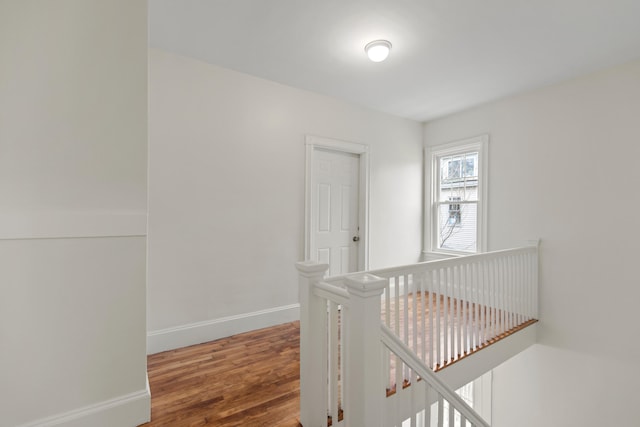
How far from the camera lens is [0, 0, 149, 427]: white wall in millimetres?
1426

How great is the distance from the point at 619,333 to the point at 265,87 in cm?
428

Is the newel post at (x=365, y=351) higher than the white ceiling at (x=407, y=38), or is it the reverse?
the white ceiling at (x=407, y=38)

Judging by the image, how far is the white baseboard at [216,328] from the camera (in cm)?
252

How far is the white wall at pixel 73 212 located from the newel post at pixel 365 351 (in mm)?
1244

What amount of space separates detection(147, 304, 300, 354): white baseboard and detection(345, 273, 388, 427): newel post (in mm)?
1811

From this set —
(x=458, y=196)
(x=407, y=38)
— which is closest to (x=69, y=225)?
(x=407, y=38)

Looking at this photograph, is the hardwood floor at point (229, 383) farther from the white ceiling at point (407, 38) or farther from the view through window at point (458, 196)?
the view through window at point (458, 196)

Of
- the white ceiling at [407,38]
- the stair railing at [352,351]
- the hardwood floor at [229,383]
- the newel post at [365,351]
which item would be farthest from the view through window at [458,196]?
the newel post at [365,351]

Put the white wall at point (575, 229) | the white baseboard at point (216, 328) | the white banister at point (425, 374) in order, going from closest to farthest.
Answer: the white banister at point (425, 374), the white baseboard at point (216, 328), the white wall at point (575, 229)

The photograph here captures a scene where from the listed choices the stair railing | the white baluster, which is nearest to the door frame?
the stair railing

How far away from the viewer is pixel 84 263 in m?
1.57

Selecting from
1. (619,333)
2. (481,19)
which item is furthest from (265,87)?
(619,333)

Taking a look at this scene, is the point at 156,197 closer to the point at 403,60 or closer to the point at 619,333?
the point at 403,60

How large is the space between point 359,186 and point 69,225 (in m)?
3.09
